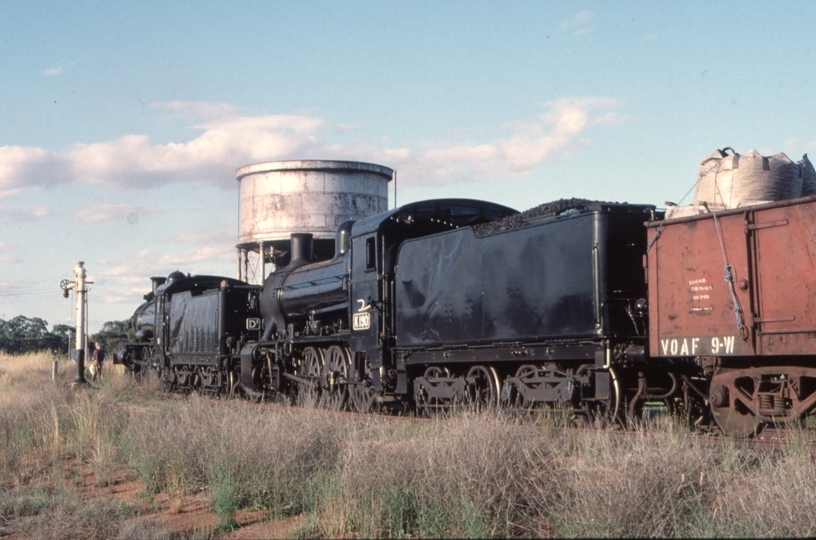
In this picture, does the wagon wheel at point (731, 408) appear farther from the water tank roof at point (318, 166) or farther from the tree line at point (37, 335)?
the tree line at point (37, 335)

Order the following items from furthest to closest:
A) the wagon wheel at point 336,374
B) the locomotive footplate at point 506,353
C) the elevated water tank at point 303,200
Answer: the elevated water tank at point 303,200, the wagon wheel at point 336,374, the locomotive footplate at point 506,353

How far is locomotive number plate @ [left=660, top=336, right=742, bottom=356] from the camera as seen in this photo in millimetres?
8836

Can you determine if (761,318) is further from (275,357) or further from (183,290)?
(183,290)

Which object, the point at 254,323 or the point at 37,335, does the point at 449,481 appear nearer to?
the point at 254,323

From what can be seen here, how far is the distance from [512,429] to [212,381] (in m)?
15.1

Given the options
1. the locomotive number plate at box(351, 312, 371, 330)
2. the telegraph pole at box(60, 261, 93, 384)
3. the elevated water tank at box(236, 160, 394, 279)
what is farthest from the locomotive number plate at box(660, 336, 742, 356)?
the elevated water tank at box(236, 160, 394, 279)

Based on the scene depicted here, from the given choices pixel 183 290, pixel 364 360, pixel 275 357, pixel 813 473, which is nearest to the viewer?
pixel 813 473

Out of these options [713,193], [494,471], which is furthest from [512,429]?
[713,193]

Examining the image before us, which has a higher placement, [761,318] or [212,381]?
[761,318]

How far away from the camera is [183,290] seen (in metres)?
25.5

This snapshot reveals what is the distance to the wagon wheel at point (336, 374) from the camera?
50.4 feet

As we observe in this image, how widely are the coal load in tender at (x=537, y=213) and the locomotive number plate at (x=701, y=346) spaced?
2425mm

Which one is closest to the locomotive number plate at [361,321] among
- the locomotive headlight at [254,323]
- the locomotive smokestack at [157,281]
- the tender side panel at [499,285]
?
the tender side panel at [499,285]

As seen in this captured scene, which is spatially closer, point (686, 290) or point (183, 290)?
point (686, 290)
